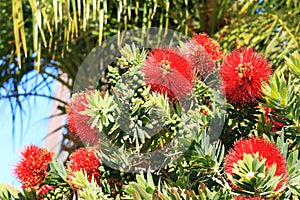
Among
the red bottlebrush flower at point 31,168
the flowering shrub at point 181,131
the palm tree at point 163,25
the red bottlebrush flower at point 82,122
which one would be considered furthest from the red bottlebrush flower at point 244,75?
the palm tree at point 163,25

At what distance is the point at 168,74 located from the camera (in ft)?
3.34

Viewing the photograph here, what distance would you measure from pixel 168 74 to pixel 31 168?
394 mm

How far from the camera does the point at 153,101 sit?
3.24 feet

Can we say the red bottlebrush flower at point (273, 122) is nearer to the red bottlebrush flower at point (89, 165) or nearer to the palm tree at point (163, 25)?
the red bottlebrush flower at point (89, 165)

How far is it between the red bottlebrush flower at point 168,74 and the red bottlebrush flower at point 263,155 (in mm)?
187

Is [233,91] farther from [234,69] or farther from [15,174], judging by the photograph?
[15,174]

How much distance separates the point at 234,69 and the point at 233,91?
0.05 meters

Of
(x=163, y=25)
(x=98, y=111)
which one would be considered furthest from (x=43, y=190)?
(x=163, y=25)

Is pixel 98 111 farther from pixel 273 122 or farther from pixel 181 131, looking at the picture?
pixel 273 122

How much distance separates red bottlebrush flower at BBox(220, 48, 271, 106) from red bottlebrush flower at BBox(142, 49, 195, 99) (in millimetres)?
74

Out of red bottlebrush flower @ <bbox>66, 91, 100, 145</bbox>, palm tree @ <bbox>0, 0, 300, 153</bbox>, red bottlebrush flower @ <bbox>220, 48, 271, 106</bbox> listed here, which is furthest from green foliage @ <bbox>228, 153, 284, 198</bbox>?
palm tree @ <bbox>0, 0, 300, 153</bbox>

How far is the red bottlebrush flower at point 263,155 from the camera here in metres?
0.88

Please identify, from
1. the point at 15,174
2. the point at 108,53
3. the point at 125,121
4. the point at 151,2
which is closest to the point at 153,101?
the point at 125,121

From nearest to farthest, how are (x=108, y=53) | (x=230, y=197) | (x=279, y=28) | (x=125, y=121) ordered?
(x=230, y=197) → (x=125, y=121) → (x=279, y=28) → (x=108, y=53)
